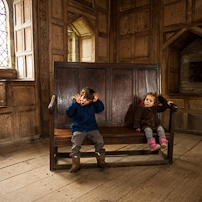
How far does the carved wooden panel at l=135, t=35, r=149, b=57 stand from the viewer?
5179 mm

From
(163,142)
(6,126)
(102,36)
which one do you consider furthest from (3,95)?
(102,36)

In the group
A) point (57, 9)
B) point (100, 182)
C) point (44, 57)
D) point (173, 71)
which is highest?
point (57, 9)

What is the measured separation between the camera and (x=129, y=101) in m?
3.10

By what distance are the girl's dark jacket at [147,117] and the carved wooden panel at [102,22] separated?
11.2 feet

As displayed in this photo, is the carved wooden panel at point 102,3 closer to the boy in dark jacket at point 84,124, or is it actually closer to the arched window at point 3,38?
the arched window at point 3,38

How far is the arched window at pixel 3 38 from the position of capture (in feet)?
13.5

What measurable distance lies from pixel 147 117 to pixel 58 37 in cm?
→ 283

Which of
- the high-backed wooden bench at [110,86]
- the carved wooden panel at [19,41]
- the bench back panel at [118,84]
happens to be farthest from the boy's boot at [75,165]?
the carved wooden panel at [19,41]

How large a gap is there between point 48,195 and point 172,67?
442cm

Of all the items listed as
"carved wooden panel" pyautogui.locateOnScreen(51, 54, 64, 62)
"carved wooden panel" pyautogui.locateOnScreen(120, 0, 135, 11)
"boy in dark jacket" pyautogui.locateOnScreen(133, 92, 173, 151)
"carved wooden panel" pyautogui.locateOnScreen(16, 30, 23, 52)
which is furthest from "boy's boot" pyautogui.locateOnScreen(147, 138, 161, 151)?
"carved wooden panel" pyautogui.locateOnScreen(120, 0, 135, 11)

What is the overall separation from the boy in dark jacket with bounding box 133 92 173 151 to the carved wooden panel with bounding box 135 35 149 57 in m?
2.57

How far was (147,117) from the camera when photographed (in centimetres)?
276

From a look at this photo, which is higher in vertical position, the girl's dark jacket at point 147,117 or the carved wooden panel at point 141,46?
the carved wooden panel at point 141,46

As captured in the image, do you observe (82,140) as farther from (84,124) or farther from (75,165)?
(75,165)
